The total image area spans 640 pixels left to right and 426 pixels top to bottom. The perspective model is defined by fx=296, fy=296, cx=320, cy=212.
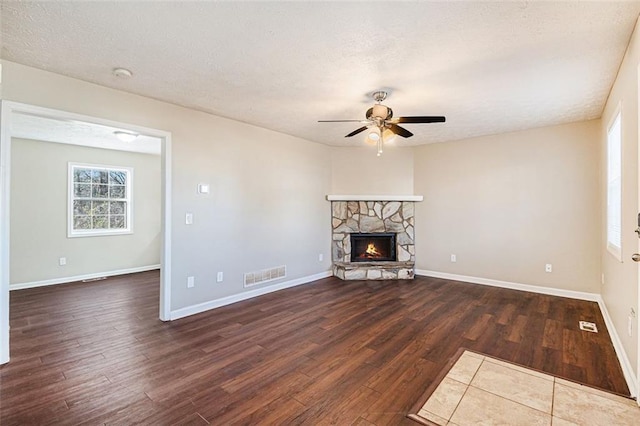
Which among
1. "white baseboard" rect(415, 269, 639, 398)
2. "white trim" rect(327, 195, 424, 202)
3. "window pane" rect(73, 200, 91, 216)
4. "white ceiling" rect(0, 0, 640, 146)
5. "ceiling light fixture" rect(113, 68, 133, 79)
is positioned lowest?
"white baseboard" rect(415, 269, 639, 398)

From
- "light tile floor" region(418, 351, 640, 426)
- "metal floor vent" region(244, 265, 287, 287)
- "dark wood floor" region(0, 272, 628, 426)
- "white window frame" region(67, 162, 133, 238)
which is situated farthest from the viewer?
"white window frame" region(67, 162, 133, 238)

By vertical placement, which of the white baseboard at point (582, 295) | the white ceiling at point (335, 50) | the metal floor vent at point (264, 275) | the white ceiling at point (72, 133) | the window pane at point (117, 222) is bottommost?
the white baseboard at point (582, 295)

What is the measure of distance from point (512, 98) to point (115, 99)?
4.20 m

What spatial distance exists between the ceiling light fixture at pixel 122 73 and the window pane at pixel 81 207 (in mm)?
3923

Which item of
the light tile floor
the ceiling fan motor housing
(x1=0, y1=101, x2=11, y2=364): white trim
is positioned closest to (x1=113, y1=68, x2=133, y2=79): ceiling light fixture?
(x1=0, y1=101, x2=11, y2=364): white trim

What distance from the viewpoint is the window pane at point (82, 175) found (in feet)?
17.7

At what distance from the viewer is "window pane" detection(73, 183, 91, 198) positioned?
5.42 metres

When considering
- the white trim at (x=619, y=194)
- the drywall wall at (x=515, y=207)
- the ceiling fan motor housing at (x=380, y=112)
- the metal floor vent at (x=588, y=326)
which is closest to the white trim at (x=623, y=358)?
the metal floor vent at (x=588, y=326)

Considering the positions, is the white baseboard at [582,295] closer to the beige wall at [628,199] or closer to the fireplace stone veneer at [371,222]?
the beige wall at [628,199]

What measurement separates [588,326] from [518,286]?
58.2 inches

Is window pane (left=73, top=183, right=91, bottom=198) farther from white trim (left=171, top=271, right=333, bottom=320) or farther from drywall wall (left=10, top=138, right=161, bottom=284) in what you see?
white trim (left=171, top=271, right=333, bottom=320)

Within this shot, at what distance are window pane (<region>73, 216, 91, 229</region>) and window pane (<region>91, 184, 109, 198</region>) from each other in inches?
17.5

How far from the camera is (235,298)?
409 cm

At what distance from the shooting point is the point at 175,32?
205cm
